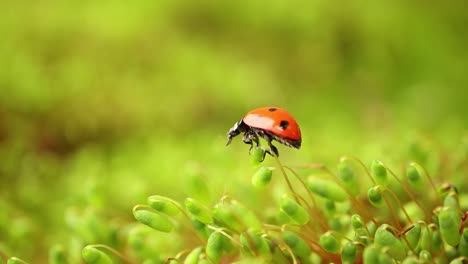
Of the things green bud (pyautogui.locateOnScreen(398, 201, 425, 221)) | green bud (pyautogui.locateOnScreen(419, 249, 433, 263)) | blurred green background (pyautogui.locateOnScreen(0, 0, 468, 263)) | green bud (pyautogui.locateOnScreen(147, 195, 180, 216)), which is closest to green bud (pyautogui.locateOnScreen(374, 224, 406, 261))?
green bud (pyautogui.locateOnScreen(419, 249, 433, 263))

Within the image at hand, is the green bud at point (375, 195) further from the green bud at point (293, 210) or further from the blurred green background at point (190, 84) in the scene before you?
the blurred green background at point (190, 84)

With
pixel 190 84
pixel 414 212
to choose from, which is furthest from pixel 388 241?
pixel 190 84

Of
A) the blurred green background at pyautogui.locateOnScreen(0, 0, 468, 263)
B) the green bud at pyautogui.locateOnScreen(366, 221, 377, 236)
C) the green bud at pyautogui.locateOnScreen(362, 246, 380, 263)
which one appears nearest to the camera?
the green bud at pyautogui.locateOnScreen(362, 246, 380, 263)

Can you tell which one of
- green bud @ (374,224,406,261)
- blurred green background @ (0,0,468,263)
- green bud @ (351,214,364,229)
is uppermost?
blurred green background @ (0,0,468,263)

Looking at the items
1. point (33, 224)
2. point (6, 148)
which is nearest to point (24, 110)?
point (6, 148)

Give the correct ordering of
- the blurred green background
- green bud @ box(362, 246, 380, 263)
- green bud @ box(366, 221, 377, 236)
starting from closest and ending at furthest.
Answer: green bud @ box(362, 246, 380, 263) < green bud @ box(366, 221, 377, 236) < the blurred green background

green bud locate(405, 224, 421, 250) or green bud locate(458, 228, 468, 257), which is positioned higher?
green bud locate(405, 224, 421, 250)

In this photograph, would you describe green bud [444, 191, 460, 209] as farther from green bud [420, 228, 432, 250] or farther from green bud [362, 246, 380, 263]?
green bud [362, 246, 380, 263]

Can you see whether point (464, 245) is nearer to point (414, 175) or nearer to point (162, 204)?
point (414, 175)
